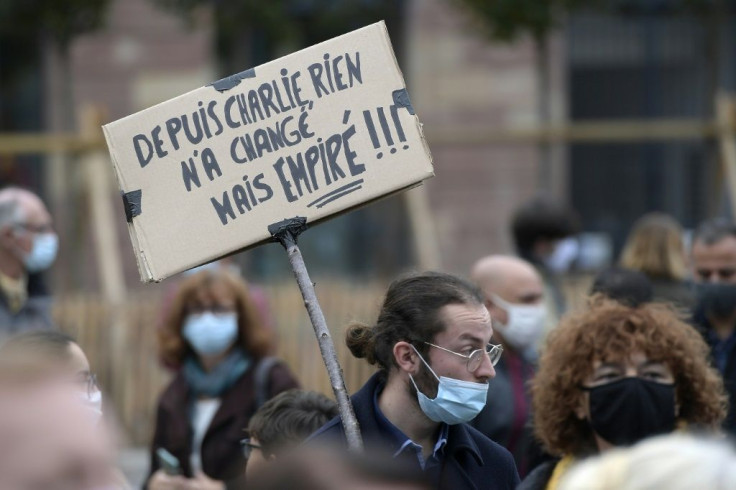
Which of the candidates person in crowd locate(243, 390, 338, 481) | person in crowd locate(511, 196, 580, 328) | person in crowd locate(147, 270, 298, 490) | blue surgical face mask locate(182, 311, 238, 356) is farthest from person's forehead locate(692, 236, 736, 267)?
person in crowd locate(243, 390, 338, 481)

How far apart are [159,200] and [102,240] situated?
7446 mm

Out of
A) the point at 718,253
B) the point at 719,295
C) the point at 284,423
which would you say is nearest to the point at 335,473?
the point at 284,423

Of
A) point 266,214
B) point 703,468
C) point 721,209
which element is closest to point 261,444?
point 266,214

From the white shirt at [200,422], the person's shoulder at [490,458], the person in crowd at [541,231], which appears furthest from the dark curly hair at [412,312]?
the person in crowd at [541,231]

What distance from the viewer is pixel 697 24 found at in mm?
14367

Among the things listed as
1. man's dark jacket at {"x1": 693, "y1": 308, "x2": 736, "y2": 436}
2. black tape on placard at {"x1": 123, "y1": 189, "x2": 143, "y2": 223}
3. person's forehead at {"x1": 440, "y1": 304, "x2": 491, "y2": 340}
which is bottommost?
man's dark jacket at {"x1": 693, "y1": 308, "x2": 736, "y2": 436}

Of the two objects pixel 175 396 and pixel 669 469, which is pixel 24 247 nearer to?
pixel 175 396

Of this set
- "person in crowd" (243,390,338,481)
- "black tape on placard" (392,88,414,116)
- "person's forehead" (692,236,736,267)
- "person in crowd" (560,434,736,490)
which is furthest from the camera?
"person's forehead" (692,236,736,267)

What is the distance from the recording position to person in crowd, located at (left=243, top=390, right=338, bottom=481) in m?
4.07

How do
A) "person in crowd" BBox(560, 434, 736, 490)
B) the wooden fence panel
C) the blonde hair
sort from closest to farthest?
"person in crowd" BBox(560, 434, 736, 490)
the blonde hair
the wooden fence panel

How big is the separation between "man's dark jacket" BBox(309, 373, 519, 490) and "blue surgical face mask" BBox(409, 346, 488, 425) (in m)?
0.11

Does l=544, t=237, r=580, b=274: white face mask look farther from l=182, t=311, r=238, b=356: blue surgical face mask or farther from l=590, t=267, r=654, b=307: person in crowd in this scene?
l=182, t=311, r=238, b=356: blue surgical face mask

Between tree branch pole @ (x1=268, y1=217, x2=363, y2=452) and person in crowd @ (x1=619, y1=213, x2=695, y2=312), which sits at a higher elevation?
tree branch pole @ (x1=268, y1=217, x2=363, y2=452)

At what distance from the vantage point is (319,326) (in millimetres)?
3510
